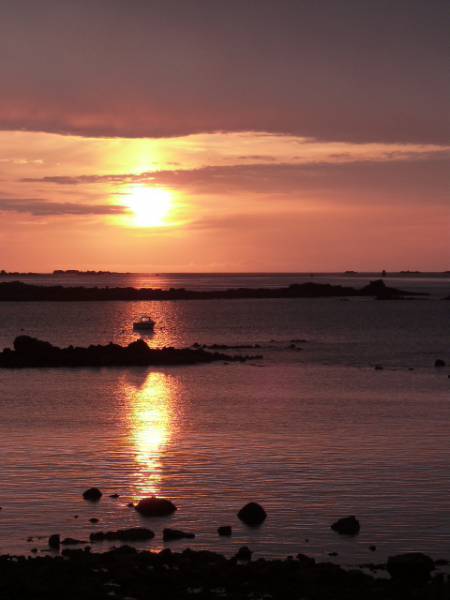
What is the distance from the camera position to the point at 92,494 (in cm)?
2706

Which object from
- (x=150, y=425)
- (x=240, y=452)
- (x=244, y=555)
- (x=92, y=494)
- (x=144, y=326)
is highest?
(x=144, y=326)

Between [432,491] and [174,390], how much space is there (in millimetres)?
33069

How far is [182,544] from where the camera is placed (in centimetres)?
2261

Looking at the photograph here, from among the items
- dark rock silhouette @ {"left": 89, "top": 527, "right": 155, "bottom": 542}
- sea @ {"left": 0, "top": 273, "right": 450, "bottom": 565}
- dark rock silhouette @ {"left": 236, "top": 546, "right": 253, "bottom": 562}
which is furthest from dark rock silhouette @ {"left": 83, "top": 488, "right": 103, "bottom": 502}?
dark rock silhouette @ {"left": 236, "top": 546, "right": 253, "bottom": 562}

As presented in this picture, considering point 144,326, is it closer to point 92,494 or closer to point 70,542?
point 92,494

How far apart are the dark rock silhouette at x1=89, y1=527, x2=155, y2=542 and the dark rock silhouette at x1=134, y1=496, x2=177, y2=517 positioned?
233 centimetres

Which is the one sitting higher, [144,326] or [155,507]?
[144,326]

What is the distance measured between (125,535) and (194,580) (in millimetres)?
4177

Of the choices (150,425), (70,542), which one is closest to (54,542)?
(70,542)

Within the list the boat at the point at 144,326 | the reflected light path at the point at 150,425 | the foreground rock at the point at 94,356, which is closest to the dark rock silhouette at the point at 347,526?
the reflected light path at the point at 150,425

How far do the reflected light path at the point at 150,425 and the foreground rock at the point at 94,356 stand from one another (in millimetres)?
8528

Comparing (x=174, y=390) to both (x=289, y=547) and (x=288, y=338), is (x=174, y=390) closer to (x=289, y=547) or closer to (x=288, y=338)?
(x=289, y=547)

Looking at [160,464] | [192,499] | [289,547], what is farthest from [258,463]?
[289,547]

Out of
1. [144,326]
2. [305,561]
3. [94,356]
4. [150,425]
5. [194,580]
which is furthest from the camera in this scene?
[144,326]
